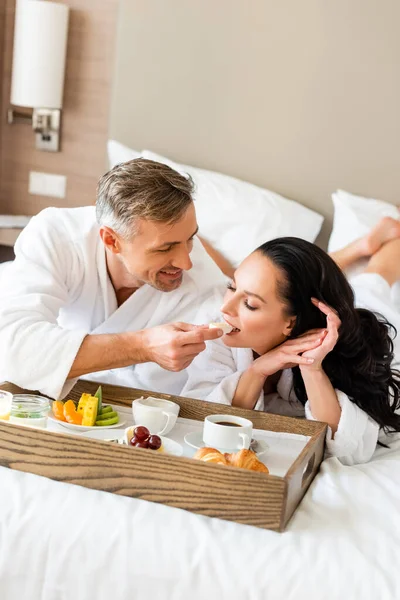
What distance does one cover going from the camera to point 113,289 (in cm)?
230

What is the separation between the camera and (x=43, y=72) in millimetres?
3525

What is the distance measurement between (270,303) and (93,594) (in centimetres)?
90

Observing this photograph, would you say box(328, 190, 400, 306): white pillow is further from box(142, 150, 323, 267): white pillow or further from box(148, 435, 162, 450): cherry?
box(148, 435, 162, 450): cherry

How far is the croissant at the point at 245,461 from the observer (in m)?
1.47

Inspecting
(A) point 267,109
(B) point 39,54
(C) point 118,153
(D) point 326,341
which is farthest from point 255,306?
(B) point 39,54

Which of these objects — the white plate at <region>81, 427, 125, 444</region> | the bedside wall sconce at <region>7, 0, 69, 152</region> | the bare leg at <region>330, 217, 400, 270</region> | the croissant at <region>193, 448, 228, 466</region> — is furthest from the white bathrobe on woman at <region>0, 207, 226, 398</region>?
the bedside wall sconce at <region>7, 0, 69, 152</region>

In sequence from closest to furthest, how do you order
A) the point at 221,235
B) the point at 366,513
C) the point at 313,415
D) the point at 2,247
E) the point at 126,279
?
the point at 366,513 → the point at 313,415 → the point at 126,279 → the point at 221,235 → the point at 2,247

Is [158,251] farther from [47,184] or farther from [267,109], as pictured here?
[47,184]

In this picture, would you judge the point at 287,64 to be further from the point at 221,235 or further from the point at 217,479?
the point at 217,479

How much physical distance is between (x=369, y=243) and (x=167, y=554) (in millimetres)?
1805

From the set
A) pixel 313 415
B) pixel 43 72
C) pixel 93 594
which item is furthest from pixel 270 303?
pixel 43 72

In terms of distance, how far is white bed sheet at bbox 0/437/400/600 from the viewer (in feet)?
4.08

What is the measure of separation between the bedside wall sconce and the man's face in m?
1.64

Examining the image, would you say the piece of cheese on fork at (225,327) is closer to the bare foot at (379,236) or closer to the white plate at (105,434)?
the white plate at (105,434)
